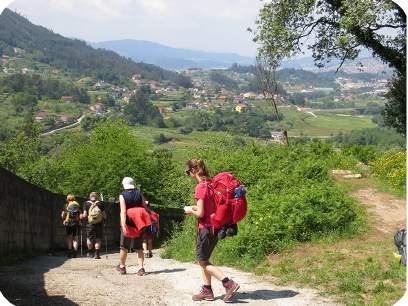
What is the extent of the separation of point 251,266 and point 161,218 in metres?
16.0

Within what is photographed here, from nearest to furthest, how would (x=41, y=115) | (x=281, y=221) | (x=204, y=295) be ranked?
1. (x=204, y=295)
2. (x=281, y=221)
3. (x=41, y=115)

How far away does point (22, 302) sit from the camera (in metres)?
→ 6.55

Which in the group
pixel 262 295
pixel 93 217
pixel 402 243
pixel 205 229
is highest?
pixel 205 229

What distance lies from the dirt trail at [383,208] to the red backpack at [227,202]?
5.61 m

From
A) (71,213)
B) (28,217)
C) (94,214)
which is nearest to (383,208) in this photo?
(94,214)

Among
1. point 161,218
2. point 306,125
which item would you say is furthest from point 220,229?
point 306,125

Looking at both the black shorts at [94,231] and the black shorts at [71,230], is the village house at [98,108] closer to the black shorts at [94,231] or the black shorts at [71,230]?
the black shorts at [71,230]

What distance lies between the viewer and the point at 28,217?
1170 centimetres

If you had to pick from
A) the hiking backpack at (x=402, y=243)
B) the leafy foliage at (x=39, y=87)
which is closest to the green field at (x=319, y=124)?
the leafy foliage at (x=39, y=87)

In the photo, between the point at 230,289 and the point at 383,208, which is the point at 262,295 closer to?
the point at 230,289

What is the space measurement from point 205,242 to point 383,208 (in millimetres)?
8127

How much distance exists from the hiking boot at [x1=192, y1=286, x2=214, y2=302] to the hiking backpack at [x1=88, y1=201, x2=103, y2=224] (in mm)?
5767

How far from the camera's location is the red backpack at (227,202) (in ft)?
22.7

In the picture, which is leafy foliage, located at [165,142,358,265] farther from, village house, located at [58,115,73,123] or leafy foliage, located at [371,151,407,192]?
village house, located at [58,115,73,123]
